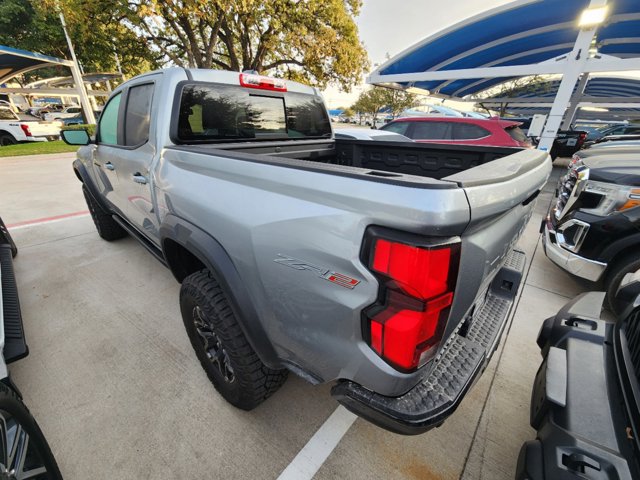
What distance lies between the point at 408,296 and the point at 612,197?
284 cm

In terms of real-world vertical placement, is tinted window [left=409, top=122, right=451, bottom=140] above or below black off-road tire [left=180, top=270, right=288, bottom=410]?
above

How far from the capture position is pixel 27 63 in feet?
50.3

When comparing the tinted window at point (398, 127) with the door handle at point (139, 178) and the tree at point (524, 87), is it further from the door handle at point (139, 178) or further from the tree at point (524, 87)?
the tree at point (524, 87)

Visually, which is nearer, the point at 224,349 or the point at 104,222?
the point at 224,349

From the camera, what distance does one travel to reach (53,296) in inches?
119

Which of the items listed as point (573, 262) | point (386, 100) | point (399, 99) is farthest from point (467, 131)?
point (386, 100)

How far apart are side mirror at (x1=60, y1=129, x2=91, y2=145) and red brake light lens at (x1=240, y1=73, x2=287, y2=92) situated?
216cm

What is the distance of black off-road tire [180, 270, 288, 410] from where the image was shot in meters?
1.58

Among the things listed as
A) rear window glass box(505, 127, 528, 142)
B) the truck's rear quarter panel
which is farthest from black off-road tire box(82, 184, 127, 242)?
rear window glass box(505, 127, 528, 142)

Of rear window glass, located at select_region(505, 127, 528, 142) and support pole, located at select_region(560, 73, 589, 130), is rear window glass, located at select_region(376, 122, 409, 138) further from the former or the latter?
support pole, located at select_region(560, 73, 589, 130)

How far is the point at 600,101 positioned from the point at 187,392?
81.0 feet

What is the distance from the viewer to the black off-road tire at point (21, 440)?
1125 millimetres

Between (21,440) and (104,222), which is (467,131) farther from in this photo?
(21,440)

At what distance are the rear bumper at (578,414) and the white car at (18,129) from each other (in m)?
17.6
